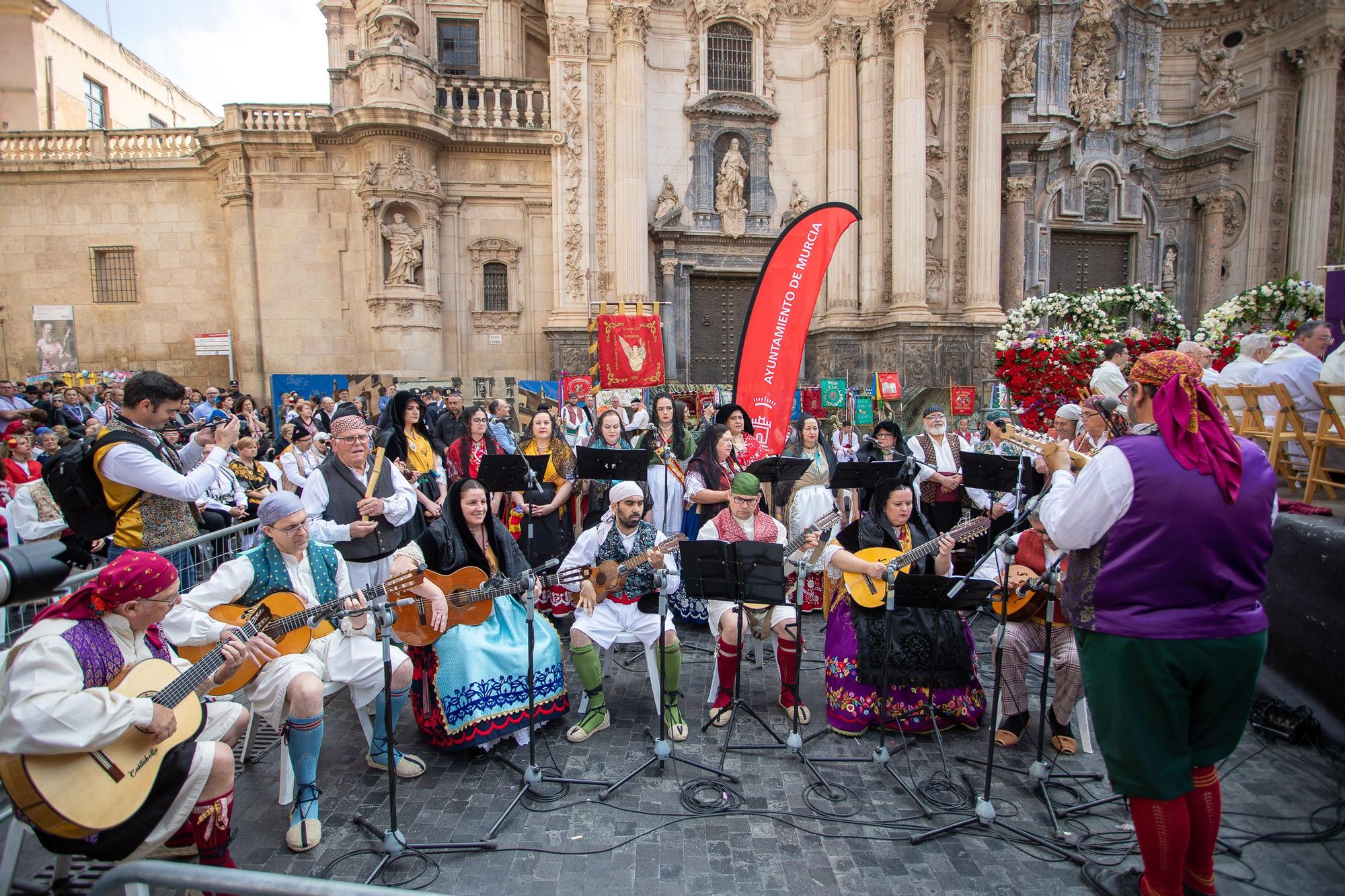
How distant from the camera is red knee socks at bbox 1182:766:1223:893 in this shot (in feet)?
10.7

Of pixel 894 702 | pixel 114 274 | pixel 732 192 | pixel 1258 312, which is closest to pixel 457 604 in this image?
pixel 894 702

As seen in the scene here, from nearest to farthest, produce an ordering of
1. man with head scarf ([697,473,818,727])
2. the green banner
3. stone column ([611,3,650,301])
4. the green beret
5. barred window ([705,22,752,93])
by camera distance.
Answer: man with head scarf ([697,473,818,727]) < the green beret < the green banner < stone column ([611,3,650,301]) < barred window ([705,22,752,93])

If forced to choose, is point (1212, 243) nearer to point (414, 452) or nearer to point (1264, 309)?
point (1264, 309)

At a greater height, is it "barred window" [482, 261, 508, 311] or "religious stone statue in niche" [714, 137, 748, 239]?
"religious stone statue in niche" [714, 137, 748, 239]

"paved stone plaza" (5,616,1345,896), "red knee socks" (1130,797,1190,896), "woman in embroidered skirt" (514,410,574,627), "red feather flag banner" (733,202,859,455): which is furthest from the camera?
"red feather flag banner" (733,202,859,455)

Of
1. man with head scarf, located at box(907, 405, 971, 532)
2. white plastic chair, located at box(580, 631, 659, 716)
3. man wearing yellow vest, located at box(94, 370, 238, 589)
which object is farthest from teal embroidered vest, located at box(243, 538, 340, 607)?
man with head scarf, located at box(907, 405, 971, 532)

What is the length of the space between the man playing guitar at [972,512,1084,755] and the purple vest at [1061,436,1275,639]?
1752mm

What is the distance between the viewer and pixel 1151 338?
903cm

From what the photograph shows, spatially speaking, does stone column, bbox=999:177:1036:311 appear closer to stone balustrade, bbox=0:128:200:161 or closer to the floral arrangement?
the floral arrangement

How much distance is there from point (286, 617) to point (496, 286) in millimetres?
14400

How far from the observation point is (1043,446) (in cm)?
475

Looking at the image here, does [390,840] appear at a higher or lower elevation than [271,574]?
lower

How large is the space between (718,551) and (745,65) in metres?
17.0

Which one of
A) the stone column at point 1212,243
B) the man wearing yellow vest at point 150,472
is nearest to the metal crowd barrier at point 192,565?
the man wearing yellow vest at point 150,472
